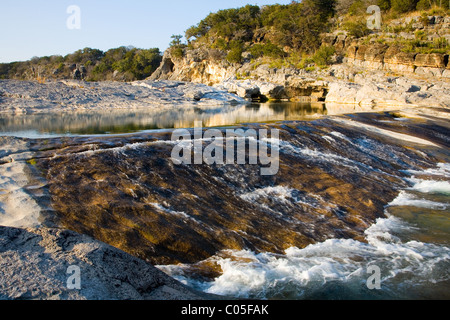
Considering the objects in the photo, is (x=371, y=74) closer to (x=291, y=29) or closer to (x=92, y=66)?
(x=291, y=29)

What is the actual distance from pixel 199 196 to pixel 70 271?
3716mm

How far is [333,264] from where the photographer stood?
5035 mm

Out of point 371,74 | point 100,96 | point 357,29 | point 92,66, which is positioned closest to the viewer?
point 100,96

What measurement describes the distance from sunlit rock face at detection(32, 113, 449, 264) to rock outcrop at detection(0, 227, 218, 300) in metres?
1.46

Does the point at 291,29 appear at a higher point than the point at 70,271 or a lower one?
higher

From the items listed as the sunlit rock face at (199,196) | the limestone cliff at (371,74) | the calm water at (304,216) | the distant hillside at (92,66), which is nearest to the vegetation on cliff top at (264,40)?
Answer: the distant hillside at (92,66)

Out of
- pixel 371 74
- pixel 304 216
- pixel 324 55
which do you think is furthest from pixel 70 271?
pixel 324 55

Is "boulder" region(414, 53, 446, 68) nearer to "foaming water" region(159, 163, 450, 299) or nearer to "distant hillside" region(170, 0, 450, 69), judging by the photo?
"distant hillside" region(170, 0, 450, 69)

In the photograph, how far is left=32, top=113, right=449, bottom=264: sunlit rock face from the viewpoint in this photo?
5.20 metres

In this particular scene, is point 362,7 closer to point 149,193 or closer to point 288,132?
point 288,132

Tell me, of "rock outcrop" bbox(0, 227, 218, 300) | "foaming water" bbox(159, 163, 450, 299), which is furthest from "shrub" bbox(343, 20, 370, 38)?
"rock outcrop" bbox(0, 227, 218, 300)

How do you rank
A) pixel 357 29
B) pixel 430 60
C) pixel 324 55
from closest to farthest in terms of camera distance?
pixel 430 60, pixel 324 55, pixel 357 29

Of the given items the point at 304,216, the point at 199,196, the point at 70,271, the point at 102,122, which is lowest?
the point at 304,216

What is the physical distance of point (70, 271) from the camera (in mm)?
2949
